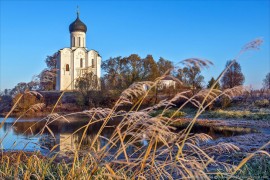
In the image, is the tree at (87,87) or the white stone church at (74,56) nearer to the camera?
the tree at (87,87)

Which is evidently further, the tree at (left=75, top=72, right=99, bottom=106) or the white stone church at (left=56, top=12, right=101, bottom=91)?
the white stone church at (left=56, top=12, right=101, bottom=91)

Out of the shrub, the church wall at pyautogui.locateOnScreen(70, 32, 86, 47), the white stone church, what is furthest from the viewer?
the church wall at pyautogui.locateOnScreen(70, 32, 86, 47)

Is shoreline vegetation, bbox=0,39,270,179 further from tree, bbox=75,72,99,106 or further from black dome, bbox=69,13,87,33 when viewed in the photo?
black dome, bbox=69,13,87,33

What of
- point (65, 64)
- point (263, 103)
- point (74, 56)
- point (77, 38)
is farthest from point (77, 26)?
point (263, 103)

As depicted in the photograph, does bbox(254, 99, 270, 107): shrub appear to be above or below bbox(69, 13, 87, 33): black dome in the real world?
below

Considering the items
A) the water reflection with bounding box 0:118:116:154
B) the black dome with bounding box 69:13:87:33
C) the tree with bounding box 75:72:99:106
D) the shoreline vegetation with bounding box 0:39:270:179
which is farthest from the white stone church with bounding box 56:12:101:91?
the shoreline vegetation with bounding box 0:39:270:179

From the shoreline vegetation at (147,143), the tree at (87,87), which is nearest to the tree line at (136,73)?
the tree at (87,87)

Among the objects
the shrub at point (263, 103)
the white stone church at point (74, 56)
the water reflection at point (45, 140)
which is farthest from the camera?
the white stone church at point (74, 56)

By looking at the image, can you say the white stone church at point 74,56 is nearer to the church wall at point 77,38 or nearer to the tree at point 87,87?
the church wall at point 77,38

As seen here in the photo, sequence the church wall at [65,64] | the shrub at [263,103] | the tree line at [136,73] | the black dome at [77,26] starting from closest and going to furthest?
the shrub at [263,103] < the tree line at [136,73] < the black dome at [77,26] < the church wall at [65,64]

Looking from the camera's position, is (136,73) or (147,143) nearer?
(147,143)

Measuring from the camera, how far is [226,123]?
17.4m

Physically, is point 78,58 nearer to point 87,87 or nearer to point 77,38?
point 77,38

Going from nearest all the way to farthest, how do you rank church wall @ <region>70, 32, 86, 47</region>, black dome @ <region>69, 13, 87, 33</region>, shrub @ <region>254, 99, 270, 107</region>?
shrub @ <region>254, 99, 270, 107</region>, black dome @ <region>69, 13, 87, 33</region>, church wall @ <region>70, 32, 86, 47</region>
